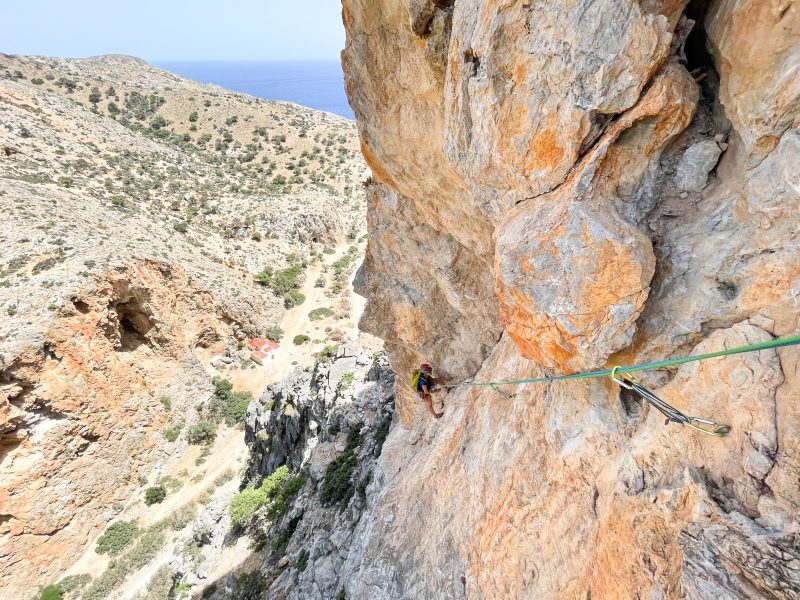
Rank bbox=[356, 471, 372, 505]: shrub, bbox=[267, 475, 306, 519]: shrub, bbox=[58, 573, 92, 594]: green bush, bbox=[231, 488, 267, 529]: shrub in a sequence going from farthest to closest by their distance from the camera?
bbox=[58, 573, 92, 594]: green bush, bbox=[231, 488, 267, 529]: shrub, bbox=[267, 475, 306, 519]: shrub, bbox=[356, 471, 372, 505]: shrub

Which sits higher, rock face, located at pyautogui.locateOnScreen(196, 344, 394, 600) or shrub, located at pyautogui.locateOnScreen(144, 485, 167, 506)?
rock face, located at pyautogui.locateOnScreen(196, 344, 394, 600)

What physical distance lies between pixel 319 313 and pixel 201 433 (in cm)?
1308

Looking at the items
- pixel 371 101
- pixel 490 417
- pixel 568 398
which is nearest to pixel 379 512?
pixel 490 417

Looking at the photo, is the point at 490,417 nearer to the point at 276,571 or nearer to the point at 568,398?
the point at 568,398

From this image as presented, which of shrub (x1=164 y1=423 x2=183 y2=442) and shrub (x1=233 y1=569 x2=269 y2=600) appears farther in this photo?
shrub (x1=164 y1=423 x2=183 y2=442)

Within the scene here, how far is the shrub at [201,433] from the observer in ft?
86.5

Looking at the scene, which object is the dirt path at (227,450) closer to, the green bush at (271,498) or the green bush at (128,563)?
the green bush at (128,563)

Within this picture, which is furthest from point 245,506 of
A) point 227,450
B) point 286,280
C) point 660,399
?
point 286,280

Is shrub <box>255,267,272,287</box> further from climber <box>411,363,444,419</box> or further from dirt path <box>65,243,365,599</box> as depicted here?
climber <box>411,363,444,419</box>

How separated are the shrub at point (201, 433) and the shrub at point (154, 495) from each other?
318 centimetres

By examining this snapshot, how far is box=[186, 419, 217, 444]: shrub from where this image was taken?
26.4 meters

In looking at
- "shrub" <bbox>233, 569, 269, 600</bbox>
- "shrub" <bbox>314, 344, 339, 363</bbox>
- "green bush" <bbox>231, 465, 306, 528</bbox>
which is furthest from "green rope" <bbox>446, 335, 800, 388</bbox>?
"shrub" <bbox>314, 344, 339, 363</bbox>

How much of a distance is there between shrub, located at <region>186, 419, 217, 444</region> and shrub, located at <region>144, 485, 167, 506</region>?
3.18 m

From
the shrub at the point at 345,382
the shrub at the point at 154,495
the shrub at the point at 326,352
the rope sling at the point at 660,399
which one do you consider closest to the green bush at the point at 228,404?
the shrub at the point at 154,495
